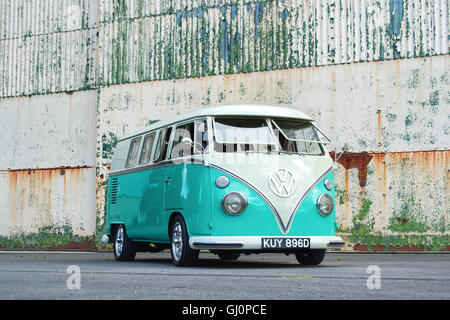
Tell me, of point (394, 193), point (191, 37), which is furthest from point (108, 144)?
point (394, 193)

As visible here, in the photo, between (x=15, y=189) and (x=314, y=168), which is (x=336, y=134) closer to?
(x=314, y=168)

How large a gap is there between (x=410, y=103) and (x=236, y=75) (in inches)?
166

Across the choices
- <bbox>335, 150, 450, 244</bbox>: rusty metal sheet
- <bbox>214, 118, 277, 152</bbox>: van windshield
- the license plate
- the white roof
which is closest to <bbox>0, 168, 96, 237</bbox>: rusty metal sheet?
<bbox>335, 150, 450, 244</bbox>: rusty metal sheet

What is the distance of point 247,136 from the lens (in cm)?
947

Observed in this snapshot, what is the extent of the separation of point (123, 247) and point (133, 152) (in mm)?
1626

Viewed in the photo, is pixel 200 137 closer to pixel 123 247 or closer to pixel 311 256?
pixel 311 256

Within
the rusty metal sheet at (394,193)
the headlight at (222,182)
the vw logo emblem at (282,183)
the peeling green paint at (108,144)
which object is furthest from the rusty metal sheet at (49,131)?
the vw logo emblem at (282,183)

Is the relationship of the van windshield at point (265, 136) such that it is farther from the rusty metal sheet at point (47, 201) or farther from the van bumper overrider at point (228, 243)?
the rusty metal sheet at point (47, 201)

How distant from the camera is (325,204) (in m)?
9.46

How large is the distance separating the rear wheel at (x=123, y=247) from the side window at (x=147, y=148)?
57.2 inches

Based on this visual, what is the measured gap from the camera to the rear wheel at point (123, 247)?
11.9m

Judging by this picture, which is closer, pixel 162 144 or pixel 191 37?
pixel 162 144
